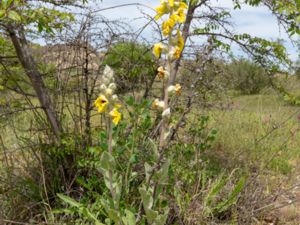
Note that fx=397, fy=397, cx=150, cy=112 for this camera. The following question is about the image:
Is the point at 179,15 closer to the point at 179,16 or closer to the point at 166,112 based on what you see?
the point at 179,16

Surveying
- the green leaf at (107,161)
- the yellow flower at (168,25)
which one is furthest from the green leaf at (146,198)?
the yellow flower at (168,25)

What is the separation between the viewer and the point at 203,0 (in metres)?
3.98

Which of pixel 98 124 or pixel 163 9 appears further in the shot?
pixel 98 124

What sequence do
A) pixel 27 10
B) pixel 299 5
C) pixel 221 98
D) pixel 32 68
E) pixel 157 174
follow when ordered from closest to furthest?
pixel 157 174
pixel 27 10
pixel 299 5
pixel 32 68
pixel 221 98

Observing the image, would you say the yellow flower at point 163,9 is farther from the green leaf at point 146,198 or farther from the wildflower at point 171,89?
the green leaf at point 146,198

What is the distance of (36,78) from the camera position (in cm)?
361

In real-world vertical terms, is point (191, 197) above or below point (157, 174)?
below

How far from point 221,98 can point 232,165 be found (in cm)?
92

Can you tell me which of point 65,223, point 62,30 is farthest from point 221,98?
point 65,223

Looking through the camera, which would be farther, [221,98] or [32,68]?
[221,98]

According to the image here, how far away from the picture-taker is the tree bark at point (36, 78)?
357cm

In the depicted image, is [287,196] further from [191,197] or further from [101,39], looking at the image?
[101,39]

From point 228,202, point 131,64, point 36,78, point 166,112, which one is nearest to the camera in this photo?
point 166,112

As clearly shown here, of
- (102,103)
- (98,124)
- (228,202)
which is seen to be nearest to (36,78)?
(98,124)
